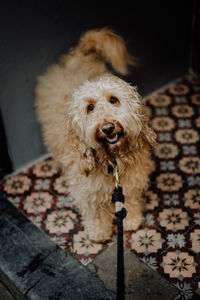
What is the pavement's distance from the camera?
1.92m

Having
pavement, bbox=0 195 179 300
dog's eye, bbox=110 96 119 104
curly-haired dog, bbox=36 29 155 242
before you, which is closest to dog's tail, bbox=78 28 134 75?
curly-haired dog, bbox=36 29 155 242

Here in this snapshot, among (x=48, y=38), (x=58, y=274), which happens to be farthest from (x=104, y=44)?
(x=58, y=274)

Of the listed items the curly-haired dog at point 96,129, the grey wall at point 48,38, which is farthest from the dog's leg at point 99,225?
the grey wall at point 48,38

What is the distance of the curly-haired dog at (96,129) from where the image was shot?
1711 mm

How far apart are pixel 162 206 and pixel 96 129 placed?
104cm

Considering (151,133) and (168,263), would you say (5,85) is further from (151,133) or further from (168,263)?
(168,263)

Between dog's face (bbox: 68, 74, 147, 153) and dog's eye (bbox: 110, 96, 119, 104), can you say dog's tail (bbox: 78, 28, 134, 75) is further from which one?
dog's eye (bbox: 110, 96, 119, 104)

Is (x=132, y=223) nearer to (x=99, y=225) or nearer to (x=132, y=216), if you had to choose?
(x=132, y=216)

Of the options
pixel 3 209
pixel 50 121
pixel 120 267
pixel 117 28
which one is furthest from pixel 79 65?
pixel 120 267

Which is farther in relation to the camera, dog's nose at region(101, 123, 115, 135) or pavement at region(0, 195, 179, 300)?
pavement at region(0, 195, 179, 300)

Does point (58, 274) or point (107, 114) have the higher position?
point (107, 114)

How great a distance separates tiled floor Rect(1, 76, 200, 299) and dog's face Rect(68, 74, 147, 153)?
2.58 feet

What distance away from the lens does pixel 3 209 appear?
8.07 feet

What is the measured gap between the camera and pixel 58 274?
6.61 feet
